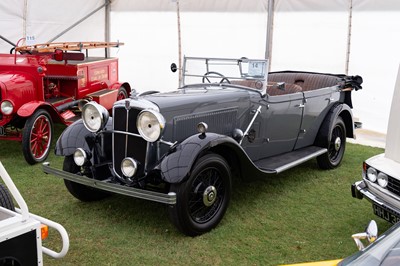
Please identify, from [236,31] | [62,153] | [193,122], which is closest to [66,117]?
[62,153]

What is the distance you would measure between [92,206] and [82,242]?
73cm

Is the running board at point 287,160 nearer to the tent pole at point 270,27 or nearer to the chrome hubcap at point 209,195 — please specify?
the chrome hubcap at point 209,195

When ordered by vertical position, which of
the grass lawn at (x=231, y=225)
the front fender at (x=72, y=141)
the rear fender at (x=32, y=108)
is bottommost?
the grass lawn at (x=231, y=225)

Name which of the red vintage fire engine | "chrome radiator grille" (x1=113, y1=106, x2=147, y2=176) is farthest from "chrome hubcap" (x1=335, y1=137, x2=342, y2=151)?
the red vintage fire engine

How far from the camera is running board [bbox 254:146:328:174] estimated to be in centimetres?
425

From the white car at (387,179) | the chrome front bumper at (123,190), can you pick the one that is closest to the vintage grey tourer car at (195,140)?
the chrome front bumper at (123,190)

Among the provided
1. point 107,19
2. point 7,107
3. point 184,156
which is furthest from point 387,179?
point 107,19

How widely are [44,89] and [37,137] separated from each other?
1277 mm

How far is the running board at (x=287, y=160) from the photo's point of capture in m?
4.25

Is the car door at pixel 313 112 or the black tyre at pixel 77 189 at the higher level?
the car door at pixel 313 112

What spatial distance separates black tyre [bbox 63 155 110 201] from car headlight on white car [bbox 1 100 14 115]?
1.90 meters

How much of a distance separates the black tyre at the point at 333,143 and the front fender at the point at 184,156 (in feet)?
7.08

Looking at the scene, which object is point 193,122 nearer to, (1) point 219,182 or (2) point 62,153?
(1) point 219,182

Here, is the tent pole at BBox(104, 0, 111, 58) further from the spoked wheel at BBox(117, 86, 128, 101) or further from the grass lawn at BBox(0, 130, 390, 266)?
the grass lawn at BBox(0, 130, 390, 266)
